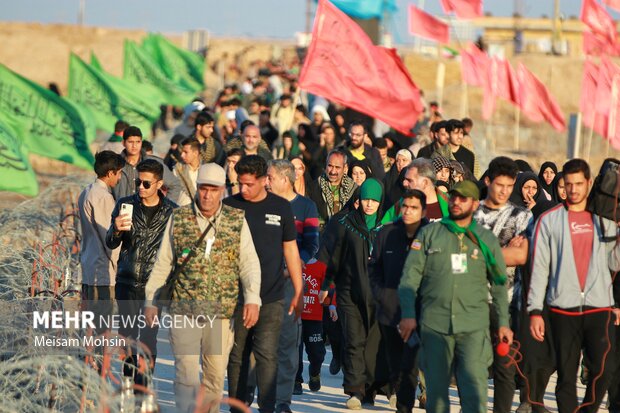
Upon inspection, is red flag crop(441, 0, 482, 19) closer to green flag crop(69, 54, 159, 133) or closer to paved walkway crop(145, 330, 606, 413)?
green flag crop(69, 54, 159, 133)

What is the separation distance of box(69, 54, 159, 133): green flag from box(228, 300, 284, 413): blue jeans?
55.6ft

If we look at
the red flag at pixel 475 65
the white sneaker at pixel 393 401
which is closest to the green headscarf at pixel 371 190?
the white sneaker at pixel 393 401

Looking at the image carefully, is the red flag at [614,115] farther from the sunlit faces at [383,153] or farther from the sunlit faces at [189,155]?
the sunlit faces at [189,155]

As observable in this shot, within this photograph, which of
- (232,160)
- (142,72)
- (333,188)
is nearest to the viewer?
(333,188)

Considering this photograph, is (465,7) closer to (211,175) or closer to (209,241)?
(211,175)

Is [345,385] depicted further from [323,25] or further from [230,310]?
[323,25]

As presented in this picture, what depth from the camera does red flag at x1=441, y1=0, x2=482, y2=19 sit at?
22.1 meters

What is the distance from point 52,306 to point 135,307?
1.97ft

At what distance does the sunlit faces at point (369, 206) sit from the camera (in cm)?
1034

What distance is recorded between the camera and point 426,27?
974 inches

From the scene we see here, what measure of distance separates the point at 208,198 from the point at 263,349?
1.19 metres

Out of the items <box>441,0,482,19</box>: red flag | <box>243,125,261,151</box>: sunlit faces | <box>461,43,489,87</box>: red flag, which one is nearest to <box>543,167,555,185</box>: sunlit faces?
<box>243,125,261,151</box>: sunlit faces

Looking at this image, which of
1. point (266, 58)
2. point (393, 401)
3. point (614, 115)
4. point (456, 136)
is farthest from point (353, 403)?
point (266, 58)

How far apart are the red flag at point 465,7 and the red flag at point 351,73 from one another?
220 inches
